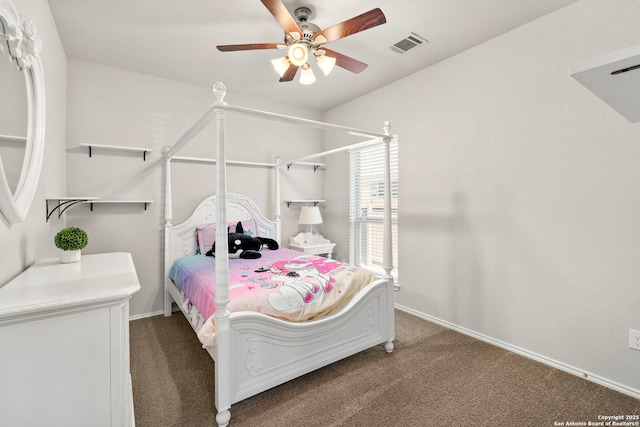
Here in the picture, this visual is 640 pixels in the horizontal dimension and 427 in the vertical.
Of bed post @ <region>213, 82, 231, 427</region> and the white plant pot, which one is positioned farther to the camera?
the white plant pot

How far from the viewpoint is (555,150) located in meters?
2.20

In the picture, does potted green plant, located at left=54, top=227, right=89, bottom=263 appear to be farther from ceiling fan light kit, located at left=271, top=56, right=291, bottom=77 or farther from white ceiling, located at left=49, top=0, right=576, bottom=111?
ceiling fan light kit, located at left=271, top=56, right=291, bottom=77

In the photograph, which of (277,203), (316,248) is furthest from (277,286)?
(277,203)

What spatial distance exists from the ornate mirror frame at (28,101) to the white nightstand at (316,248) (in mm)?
2690

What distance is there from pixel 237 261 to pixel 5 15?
7.17 feet

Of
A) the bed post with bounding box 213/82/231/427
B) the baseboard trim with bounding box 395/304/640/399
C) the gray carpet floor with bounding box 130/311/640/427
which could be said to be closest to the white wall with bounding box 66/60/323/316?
the gray carpet floor with bounding box 130/311/640/427

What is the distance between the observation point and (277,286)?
6.75 ft

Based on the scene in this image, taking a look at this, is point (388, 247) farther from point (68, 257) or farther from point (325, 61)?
point (68, 257)

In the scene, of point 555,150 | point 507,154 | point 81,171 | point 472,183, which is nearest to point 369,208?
point 472,183

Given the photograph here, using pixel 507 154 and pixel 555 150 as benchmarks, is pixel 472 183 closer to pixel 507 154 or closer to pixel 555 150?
pixel 507 154

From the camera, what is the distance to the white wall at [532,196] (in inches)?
76.6

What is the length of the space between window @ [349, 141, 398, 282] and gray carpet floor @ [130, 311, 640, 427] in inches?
54.7

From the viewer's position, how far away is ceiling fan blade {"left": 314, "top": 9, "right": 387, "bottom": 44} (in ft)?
5.60

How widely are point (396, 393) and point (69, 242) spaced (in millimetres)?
2226
